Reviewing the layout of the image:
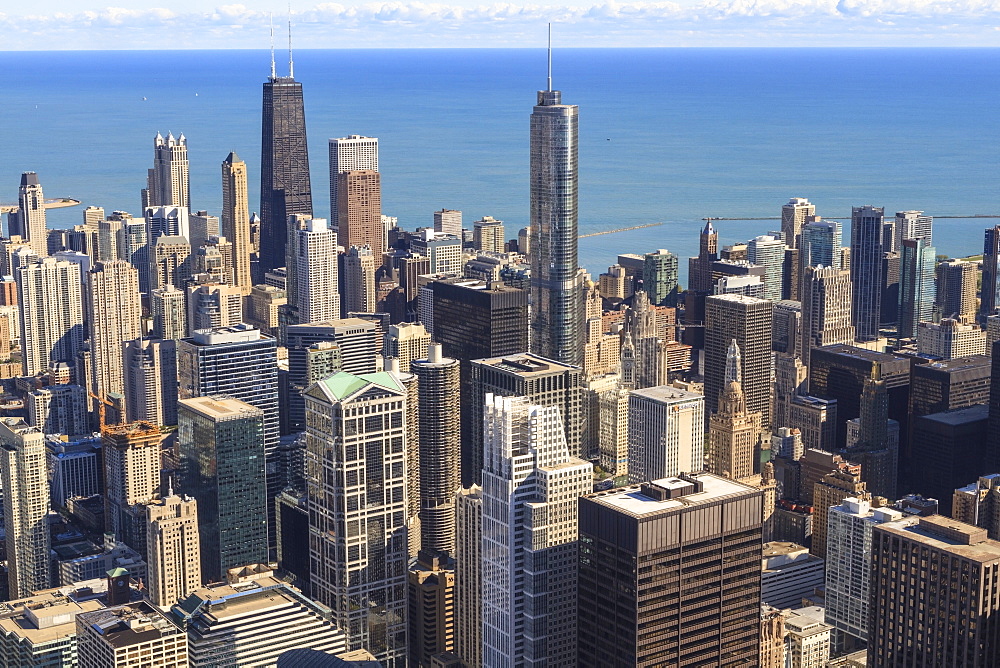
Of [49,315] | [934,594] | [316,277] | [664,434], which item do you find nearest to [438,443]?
[664,434]

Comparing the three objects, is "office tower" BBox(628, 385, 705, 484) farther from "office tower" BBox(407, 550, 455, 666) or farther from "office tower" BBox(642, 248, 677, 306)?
"office tower" BBox(642, 248, 677, 306)

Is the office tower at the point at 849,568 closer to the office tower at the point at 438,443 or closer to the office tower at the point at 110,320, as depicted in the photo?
the office tower at the point at 438,443

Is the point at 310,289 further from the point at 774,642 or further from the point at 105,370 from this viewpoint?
the point at 774,642

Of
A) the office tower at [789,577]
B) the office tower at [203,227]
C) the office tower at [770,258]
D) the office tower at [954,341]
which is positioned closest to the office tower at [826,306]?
the office tower at [954,341]

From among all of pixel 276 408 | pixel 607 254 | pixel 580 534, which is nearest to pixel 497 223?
pixel 607 254

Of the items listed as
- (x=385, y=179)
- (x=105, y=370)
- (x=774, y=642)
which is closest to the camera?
(x=774, y=642)

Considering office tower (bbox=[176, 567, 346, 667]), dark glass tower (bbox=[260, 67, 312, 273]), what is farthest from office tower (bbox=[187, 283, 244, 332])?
office tower (bbox=[176, 567, 346, 667])
